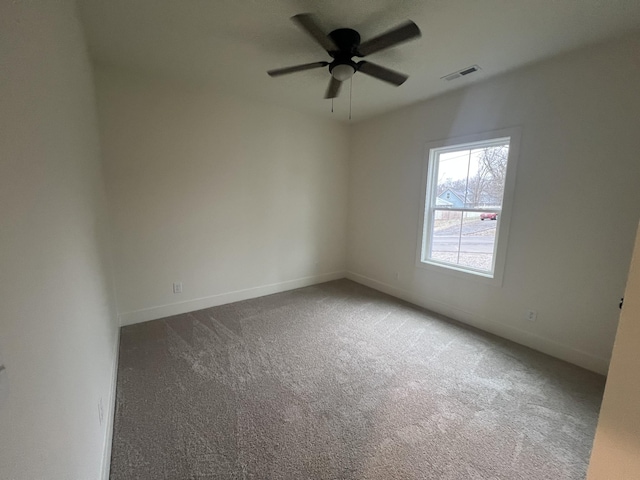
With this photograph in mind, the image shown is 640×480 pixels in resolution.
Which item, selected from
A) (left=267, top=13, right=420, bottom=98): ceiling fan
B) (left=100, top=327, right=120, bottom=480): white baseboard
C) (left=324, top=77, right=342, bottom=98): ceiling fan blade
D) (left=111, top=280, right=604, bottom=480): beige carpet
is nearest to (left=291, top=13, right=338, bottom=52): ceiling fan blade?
(left=267, top=13, right=420, bottom=98): ceiling fan

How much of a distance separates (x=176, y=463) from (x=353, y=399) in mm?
1129

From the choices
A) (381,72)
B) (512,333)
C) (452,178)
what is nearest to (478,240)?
(452,178)

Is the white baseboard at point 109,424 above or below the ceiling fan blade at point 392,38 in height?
below

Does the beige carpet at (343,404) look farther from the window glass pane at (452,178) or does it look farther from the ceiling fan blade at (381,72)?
the ceiling fan blade at (381,72)

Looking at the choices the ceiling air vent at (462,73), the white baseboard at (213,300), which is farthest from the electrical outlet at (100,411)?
the ceiling air vent at (462,73)

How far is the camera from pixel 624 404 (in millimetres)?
686

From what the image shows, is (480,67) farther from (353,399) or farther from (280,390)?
(280,390)

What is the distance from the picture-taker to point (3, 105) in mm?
657

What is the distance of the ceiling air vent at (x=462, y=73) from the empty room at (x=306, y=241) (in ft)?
0.07

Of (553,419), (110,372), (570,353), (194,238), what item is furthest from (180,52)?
(570,353)

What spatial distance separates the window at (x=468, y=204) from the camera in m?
2.83

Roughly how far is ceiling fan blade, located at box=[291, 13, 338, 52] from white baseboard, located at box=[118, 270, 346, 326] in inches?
119

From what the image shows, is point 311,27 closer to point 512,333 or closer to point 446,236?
point 446,236

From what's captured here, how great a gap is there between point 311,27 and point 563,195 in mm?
2535
